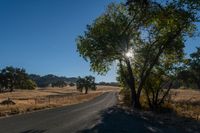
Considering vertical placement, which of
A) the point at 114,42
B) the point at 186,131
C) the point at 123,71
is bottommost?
the point at 186,131

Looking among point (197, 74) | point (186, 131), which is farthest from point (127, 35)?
point (197, 74)

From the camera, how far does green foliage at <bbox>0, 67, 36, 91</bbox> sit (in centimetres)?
15300

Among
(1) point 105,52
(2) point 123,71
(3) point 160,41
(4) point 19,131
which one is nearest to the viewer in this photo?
(4) point 19,131

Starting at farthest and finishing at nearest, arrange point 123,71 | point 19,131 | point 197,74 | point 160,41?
point 197,74, point 123,71, point 160,41, point 19,131

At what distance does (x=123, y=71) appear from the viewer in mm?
47656

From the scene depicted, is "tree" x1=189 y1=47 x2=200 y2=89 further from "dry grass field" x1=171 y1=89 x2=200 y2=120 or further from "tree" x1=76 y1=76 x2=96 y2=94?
"tree" x1=76 y1=76 x2=96 y2=94

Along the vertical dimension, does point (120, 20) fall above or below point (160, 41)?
above

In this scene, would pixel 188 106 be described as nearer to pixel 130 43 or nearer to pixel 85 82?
Answer: pixel 130 43

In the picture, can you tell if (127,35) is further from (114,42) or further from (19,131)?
(19,131)

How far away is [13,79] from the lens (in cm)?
15550

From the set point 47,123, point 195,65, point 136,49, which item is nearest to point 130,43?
point 136,49

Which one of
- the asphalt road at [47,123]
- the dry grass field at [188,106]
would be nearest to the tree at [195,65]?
the dry grass field at [188,106]

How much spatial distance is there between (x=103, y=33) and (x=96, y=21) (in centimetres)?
313

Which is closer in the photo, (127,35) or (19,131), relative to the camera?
(19,131)
